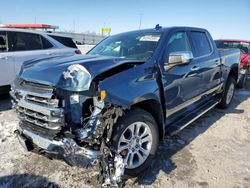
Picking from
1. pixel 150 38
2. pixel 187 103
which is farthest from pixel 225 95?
pixel 150 38

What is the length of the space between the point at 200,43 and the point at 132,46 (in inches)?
63.4

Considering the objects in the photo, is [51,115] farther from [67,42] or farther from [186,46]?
[67,42]

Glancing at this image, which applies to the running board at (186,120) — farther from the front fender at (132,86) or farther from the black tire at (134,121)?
the front fender at (132,86)

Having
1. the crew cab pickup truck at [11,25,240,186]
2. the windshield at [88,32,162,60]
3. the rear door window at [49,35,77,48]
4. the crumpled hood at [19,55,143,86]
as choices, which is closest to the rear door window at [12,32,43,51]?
the rear door window at [49,35,77,48]

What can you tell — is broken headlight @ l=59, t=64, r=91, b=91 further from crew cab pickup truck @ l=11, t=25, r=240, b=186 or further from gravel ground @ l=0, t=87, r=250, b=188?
gravel ground @ l=0, t=87, r=250, b=188

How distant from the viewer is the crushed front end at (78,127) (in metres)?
2.55

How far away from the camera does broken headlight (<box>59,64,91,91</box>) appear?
2580 mm

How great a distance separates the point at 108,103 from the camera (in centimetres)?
265

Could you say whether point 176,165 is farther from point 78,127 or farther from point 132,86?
point 78,127

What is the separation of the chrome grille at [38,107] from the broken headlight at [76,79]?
180 mm

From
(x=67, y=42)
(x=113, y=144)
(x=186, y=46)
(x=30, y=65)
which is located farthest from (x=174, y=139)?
(x=67, y=42)

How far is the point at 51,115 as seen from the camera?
261cm

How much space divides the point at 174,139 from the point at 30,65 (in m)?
2.69

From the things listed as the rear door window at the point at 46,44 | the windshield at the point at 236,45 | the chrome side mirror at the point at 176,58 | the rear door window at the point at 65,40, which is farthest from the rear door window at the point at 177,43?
the windshield at the point at 236,45
